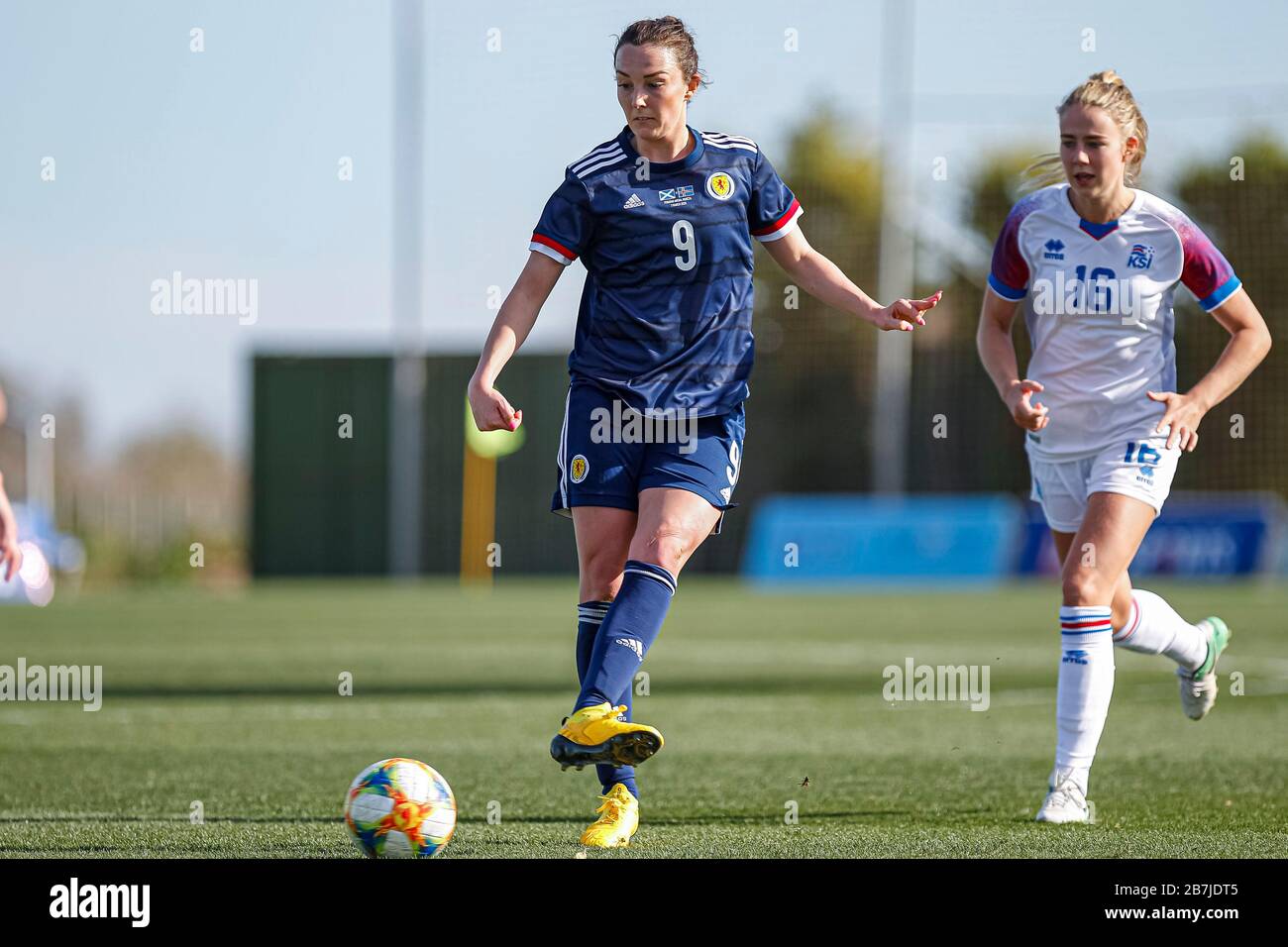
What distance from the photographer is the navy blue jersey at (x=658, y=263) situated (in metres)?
4.77

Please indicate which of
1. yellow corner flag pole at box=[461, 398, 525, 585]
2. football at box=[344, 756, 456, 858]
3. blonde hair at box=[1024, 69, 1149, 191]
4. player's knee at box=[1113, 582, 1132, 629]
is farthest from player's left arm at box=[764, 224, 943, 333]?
yellow corner flag pole at box=[461, 398, 525, 585]

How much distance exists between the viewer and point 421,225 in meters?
29.0

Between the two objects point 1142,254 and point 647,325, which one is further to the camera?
point 1142,254

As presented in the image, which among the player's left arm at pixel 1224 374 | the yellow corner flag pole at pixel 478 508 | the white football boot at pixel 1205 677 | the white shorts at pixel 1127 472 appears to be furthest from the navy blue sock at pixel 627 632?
the yellow corner flag pole at pixel 478 508

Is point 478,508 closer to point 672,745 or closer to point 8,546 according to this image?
point 672,745

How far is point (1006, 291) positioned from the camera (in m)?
5.68

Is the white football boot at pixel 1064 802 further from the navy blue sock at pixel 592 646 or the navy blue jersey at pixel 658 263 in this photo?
the navy blue jersey at pixel 658 263

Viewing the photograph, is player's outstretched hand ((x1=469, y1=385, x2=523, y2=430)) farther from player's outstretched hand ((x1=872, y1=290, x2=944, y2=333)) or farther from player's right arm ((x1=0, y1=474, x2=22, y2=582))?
player's right arm ((x1=0, y1=474, x2=22, y2=582))

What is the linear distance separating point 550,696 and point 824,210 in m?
25.3

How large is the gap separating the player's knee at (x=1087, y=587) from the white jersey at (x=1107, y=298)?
436 millimetres

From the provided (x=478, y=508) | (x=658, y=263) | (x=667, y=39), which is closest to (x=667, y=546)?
(x=658, y=263)

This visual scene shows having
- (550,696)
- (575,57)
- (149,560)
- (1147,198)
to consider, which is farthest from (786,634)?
(149,560)

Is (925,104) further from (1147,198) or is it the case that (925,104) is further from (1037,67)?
(1147,198)

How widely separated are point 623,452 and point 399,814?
1200 millimetres
